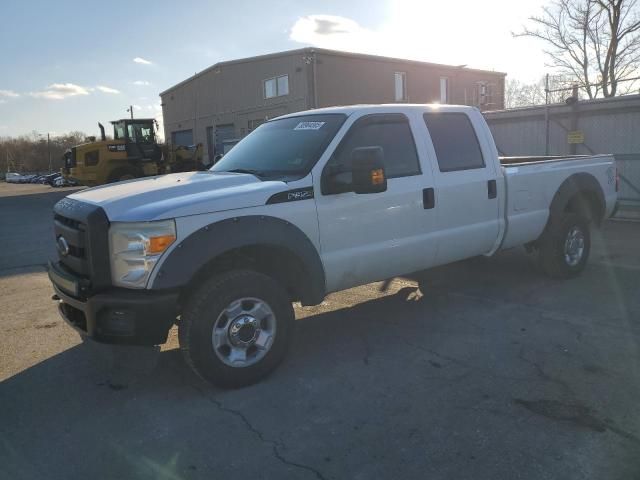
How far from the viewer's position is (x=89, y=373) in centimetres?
418

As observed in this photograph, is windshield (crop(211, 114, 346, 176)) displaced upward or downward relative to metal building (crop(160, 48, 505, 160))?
downward

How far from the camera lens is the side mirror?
385cm

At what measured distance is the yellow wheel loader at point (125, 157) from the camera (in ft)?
71.7

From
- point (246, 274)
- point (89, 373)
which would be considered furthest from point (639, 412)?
point (89, 373)

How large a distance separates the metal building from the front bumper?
19.3 meters

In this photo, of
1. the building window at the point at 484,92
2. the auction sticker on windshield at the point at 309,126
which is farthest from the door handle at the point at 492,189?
the building window at the point at 484,92

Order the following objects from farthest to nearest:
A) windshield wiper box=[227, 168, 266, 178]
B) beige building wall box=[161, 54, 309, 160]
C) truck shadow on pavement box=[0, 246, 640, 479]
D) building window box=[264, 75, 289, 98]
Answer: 1. building window box=[264, 75, 289, 98]
2. beige building wall box=[161, 54, 309, 160]
3. windshield wiper box=[227, 168, 266, 178]
4. truck shadow on pavement box=[0, 246, 640, 479]

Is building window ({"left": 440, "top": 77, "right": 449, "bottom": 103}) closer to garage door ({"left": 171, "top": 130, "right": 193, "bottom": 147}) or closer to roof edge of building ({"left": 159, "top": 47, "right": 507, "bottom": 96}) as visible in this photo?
roof edge of building ({"left": 159, "top": 47, "right": 507, "bottom": 96})

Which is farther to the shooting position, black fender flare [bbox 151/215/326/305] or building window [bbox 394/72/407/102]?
building window [bbox 394/72/407/102]

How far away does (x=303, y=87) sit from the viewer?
2583cm

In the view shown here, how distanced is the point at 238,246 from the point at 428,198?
1945 millimetres

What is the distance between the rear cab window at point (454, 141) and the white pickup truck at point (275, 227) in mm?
15

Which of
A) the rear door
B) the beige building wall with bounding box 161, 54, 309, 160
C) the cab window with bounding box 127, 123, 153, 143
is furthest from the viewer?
the beige building wall with bounding box 161, 54, 309, 160

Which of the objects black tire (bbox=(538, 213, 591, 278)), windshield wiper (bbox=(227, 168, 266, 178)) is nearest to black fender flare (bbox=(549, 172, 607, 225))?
black tire (bbox=(538, 213, 591, 278))
